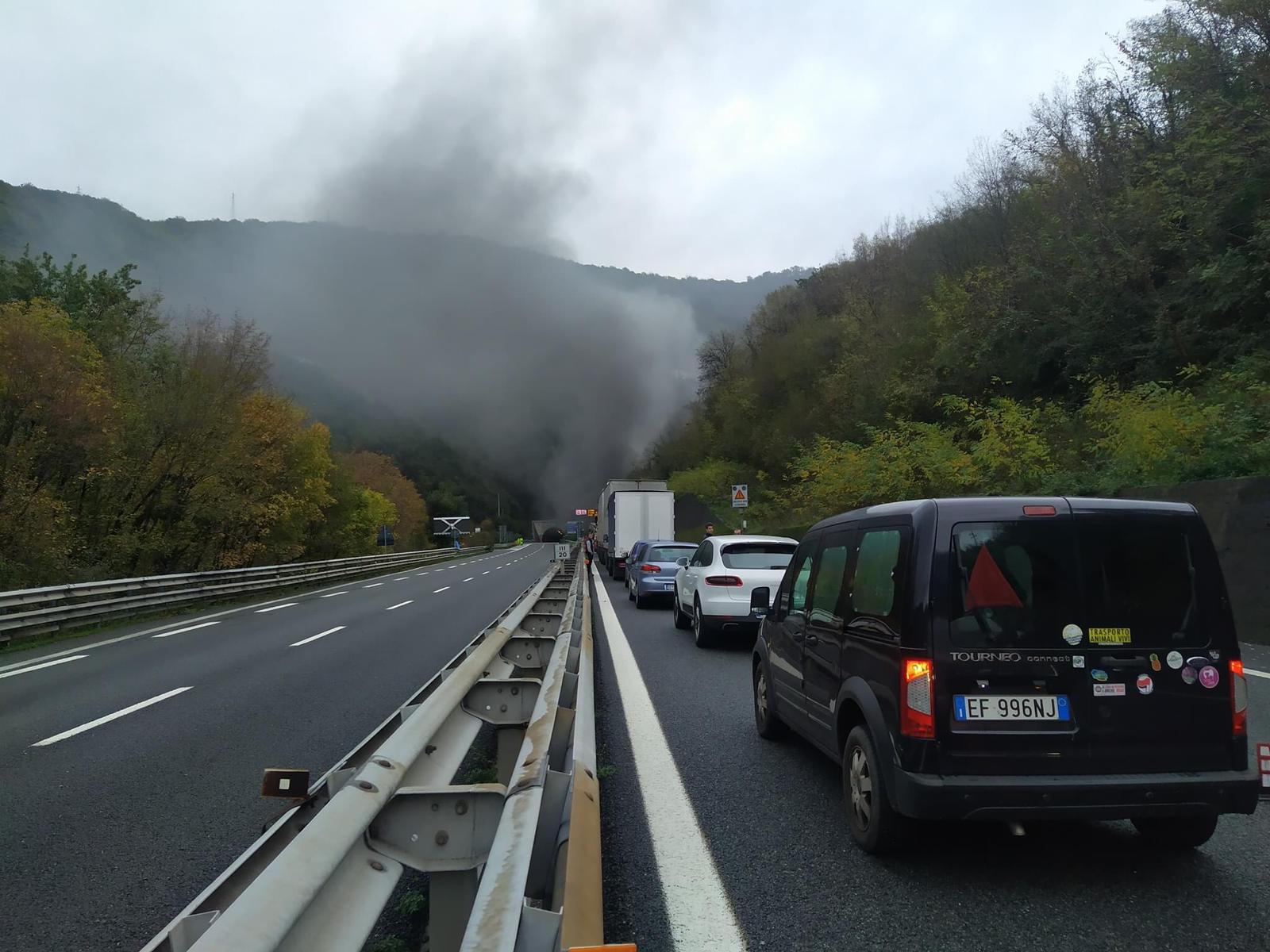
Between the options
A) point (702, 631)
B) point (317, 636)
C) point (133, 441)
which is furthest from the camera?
point (133, 441)

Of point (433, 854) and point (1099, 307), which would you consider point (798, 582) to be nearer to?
point (433, 854)

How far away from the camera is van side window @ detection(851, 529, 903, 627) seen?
443 cm

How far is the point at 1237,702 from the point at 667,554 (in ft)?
52.5

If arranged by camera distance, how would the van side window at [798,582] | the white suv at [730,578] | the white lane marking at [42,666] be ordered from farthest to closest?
the white suv at [730,578] → the white lane marking at [42,666] → the van side window at [798,582]

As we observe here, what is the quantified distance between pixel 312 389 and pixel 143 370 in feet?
461

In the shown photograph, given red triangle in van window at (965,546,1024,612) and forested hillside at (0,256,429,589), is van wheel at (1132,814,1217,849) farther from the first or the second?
forested hillside at (0,256,429,589)

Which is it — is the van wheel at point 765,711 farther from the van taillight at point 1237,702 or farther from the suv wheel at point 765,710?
the van taillight at point 1237,702

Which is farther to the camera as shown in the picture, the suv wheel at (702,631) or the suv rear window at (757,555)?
the suv rear window at (757,555)

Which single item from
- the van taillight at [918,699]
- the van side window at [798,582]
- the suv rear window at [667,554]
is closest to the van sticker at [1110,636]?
the van taillight at [918,699]

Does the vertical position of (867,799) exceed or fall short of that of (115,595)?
it exceeds it

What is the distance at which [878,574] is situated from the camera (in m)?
4.68

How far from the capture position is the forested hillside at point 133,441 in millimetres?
22531

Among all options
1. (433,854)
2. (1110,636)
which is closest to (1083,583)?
(1110,636)

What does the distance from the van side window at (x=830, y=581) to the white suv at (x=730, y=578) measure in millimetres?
6107
